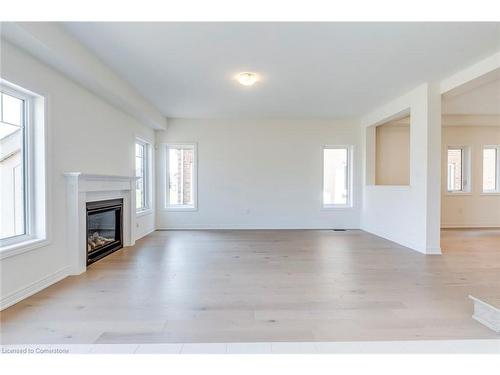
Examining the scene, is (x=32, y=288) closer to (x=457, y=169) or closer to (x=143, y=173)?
(x=143, y=173)

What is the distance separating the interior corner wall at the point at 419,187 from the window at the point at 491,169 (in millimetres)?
3554

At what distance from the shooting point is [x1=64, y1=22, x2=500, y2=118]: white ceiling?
285cm

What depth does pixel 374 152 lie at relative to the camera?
21.9ft

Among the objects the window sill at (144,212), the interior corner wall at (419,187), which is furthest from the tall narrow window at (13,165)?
the interior corner wall at (419,187)

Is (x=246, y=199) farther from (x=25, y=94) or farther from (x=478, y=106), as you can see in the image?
(x=478, y=106)

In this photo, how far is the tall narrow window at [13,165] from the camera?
2.68 metres

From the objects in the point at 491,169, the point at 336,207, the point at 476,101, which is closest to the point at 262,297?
the point at 336,207

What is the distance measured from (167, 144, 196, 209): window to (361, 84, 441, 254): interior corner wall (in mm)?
4484

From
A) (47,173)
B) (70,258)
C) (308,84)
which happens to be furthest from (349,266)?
(47,173)

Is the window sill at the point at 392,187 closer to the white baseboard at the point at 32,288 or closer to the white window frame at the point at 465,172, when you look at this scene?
the white window frame at the point at 465,172

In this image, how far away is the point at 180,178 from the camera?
7.03 metres

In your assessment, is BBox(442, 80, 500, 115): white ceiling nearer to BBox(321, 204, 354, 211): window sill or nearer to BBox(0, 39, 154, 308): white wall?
BBox(321, 204, 354, 211): window sill

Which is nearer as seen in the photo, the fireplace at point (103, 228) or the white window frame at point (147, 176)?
the fireplace at point (103, 228)

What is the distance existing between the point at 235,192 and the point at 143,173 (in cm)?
219
